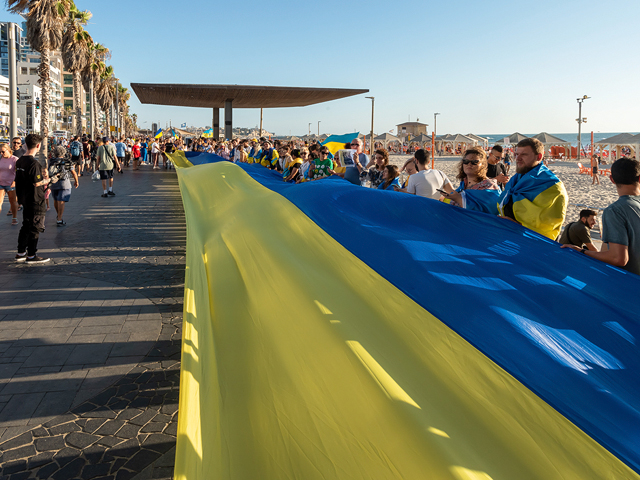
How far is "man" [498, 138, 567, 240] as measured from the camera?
11.0ft

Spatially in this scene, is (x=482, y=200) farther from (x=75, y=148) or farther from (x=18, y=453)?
(x=75, y=148)

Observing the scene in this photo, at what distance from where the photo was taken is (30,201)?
725 cm

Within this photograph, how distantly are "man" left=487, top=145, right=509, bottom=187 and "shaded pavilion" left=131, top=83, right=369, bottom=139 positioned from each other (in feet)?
86.3

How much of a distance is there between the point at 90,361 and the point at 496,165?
573cm

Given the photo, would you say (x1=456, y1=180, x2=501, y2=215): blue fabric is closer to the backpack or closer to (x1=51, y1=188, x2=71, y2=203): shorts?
(x1=51, y1=188, x2=71, y2=203): shorts

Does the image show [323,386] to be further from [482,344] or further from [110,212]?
[110,212]

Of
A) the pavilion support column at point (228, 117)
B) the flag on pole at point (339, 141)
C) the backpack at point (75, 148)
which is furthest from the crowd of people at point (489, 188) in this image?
the pavilion support column at point (228, 117)

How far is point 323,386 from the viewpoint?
202 cm

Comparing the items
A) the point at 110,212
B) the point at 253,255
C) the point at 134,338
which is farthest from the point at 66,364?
the point at 110,212

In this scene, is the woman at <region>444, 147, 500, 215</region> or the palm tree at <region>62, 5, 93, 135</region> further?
the palm tree at <region>62, 5, 93, 135</region>

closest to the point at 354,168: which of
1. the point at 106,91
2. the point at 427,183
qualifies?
the point at 427,183

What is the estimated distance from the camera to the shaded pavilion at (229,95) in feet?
102

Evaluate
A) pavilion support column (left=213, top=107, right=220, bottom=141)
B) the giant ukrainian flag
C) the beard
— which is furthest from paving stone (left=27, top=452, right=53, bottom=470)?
pavilion support column (left=213, top=107, right=220, bottom=141)

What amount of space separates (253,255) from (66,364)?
6.80ft
